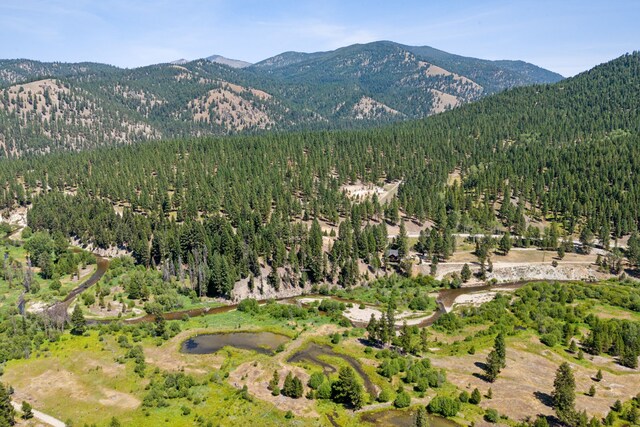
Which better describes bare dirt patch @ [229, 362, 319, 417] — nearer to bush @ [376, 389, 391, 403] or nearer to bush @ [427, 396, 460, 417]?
bush @ [376, 389, 391, 403]

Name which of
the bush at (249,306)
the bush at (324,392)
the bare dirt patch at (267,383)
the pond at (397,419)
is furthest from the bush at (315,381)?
the bush at (249,306)

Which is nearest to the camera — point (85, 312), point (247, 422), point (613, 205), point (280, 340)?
point (247, 422)

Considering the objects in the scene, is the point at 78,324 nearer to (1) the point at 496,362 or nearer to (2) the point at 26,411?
(2) the point at 26,411

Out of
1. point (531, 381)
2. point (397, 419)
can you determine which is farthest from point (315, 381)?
point (531, 381)

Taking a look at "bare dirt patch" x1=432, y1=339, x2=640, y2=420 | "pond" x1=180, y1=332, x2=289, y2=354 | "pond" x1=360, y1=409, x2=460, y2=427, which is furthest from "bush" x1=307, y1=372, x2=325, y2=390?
"bare dirt patch" x1=432, y1=339, x2=640, y2=420

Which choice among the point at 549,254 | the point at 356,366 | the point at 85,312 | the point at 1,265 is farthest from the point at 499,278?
the point at 1,265

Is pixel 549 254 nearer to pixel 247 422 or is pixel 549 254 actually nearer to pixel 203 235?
pixel 203 235
